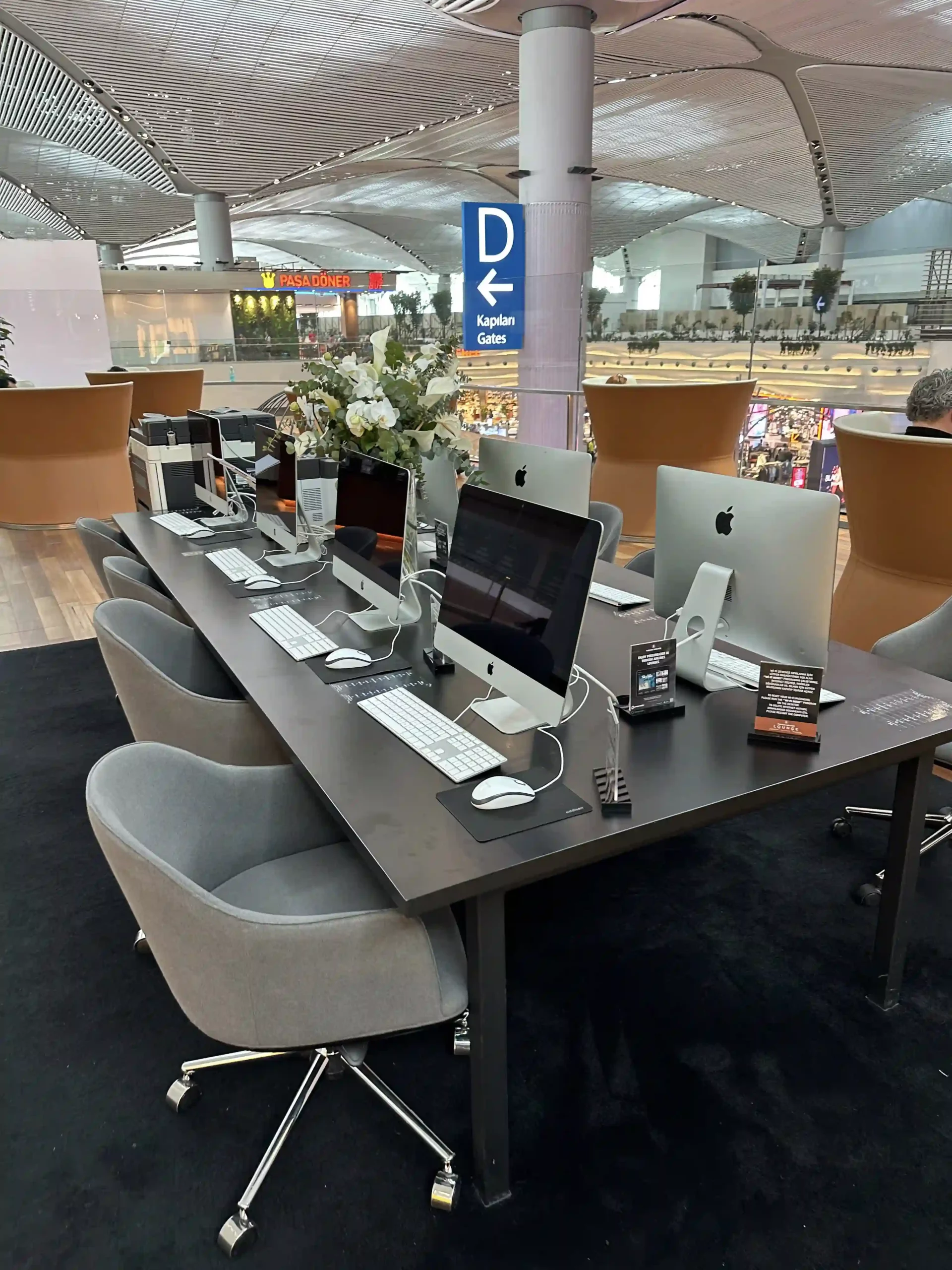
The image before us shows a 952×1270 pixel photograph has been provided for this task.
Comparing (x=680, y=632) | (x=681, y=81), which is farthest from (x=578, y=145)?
(x=681, y=81)

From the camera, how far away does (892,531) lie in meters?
3.53

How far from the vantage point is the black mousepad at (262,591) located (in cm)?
312

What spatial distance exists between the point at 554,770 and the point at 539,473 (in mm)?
1431

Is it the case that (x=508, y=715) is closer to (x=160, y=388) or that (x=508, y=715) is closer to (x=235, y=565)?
(x=235, y=565)

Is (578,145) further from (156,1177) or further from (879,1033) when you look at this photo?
(156,1177)

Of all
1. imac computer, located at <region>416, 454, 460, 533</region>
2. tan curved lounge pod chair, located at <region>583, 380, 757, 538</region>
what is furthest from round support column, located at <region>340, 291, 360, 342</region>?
imac computer, located at <region>416, 454, 460, 533</region>

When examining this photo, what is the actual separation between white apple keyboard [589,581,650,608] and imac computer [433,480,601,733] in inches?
32.4

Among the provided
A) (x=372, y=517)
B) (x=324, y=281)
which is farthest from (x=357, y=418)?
(x=324, y=281)

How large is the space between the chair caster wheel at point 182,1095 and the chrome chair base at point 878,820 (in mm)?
1921

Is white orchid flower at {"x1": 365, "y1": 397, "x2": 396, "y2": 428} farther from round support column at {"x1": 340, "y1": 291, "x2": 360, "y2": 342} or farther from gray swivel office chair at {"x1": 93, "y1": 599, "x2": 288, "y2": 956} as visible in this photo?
round support column at {"x1": 340, "y1": 291, "x2": 360, "y2": 342}

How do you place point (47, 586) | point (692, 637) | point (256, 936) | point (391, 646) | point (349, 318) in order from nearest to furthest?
point (256, 936), point (692, 637), point (391, 646), point (47, 586), point (349, 318)

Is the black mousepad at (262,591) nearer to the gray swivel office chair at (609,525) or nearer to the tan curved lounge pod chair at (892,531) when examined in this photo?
the gray swivel office chair at (609,525)

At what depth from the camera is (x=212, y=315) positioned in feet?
42.6

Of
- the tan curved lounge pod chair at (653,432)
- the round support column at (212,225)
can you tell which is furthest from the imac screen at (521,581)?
the round support column at (212,225)
